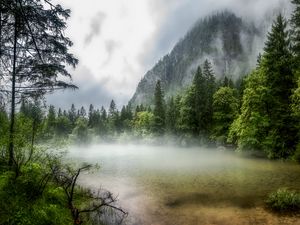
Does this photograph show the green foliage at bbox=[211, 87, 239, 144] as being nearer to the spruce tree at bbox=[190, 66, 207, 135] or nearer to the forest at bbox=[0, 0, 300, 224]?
the forest at bbox=[0, 0, 300, 224]

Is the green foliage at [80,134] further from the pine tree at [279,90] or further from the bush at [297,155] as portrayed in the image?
the bush at [297,155]

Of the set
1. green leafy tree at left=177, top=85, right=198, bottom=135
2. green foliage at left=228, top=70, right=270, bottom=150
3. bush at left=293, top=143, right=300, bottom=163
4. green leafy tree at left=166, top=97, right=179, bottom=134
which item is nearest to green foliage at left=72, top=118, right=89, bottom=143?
green leafy tree at left=166, top=97, right=179, bottom=134

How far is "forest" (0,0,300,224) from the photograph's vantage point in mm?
8445

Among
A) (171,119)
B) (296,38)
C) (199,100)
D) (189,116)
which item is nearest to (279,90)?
(296,38)

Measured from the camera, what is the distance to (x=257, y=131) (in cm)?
3153

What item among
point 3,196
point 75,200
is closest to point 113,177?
point 75,200

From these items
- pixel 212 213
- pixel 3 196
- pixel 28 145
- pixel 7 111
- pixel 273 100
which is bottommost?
pixel 212 213

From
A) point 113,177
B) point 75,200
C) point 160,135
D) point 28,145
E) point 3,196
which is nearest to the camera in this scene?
point 3,196

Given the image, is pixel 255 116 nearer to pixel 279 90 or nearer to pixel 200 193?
pixel 279 90

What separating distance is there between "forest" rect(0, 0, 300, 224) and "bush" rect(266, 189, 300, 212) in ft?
20.7

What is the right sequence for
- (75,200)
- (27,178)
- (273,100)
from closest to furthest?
(27,178)
(75,200)
(273,100)

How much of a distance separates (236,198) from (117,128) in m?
90.9

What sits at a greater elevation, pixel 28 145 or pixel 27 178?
pixel 28 145

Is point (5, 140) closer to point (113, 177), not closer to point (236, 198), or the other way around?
point (236, 198)
